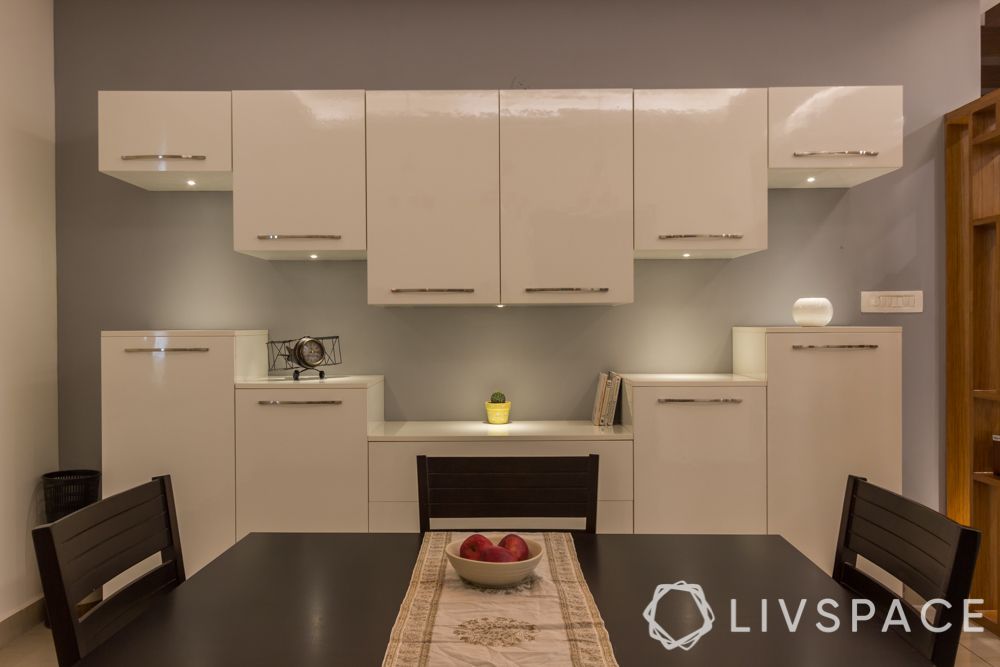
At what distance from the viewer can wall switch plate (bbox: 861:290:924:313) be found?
323 centimetres

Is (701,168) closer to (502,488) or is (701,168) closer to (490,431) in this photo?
(490,431)

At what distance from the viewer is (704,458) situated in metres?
2.79

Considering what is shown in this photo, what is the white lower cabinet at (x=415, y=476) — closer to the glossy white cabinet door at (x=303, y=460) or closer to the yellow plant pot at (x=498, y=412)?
the glossy white cabinet door at (x=303, y=460)

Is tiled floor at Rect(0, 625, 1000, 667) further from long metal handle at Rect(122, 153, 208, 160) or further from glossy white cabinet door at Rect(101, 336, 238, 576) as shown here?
long metal handle at Rect(122, 153, 208, 160)

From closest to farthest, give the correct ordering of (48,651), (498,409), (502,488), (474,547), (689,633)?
1. (689,633)
2. (474,547)
3. (502,488)
4. (48,651)
5. (498,409)

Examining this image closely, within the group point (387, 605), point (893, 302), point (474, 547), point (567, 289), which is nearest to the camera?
point (387, 605)

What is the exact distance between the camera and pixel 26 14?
3.05 meters

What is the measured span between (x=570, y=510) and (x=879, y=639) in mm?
899

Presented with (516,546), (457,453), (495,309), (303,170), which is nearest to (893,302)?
(495,309)

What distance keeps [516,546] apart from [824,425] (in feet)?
6.46

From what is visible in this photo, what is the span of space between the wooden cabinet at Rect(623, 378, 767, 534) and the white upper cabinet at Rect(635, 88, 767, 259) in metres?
0.65

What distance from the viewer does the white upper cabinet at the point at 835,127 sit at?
2822 mm

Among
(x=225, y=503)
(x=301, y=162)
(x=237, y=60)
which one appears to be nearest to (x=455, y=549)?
(x=225, y=503)

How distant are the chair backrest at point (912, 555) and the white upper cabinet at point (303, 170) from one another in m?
2.12
